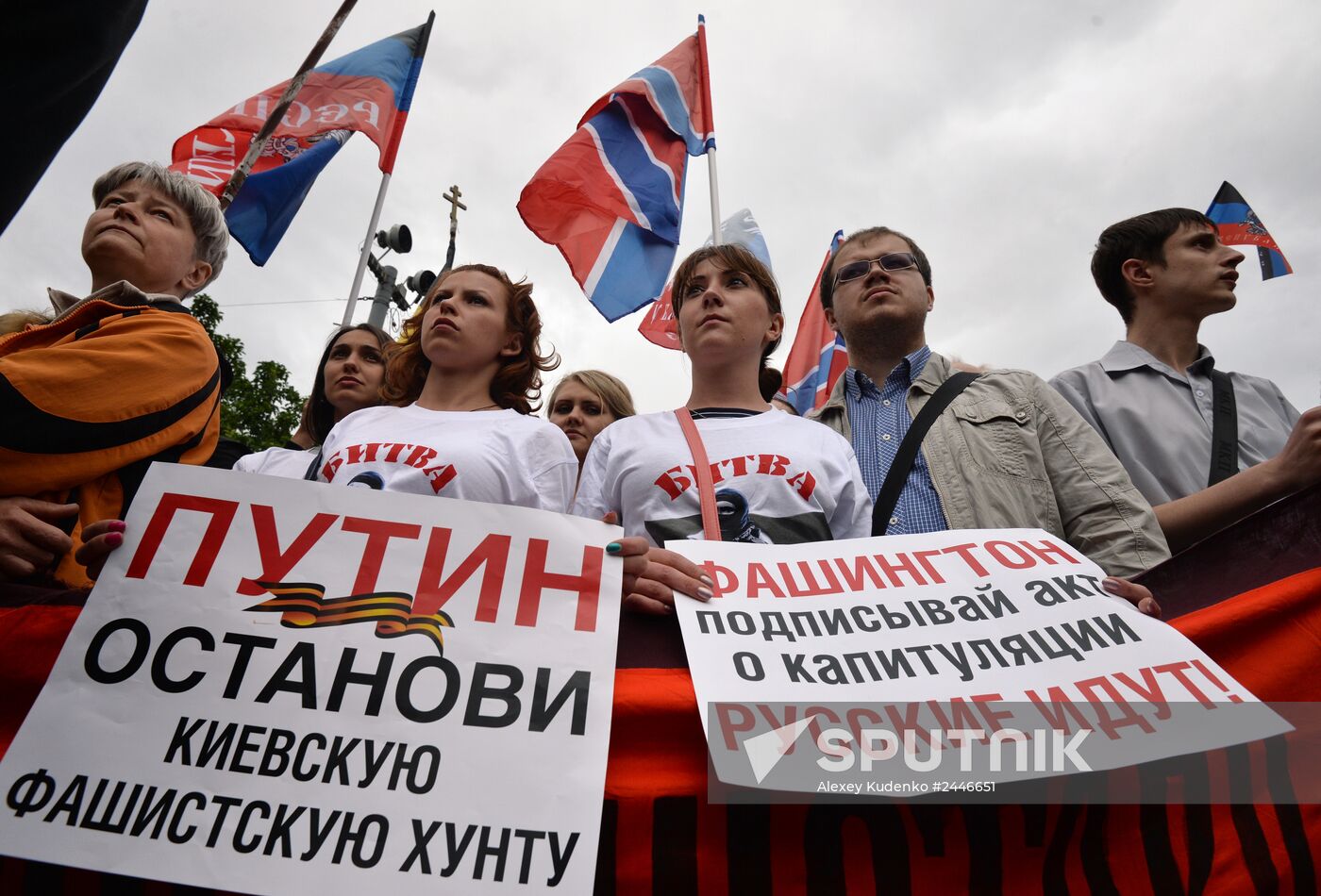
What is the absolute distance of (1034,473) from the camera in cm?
247

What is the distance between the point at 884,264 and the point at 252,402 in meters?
16.3

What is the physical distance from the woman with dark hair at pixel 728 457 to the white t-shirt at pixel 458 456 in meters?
0.13

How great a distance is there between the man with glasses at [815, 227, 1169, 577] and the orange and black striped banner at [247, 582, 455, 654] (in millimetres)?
1539

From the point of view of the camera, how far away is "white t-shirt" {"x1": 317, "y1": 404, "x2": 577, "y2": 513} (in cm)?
213

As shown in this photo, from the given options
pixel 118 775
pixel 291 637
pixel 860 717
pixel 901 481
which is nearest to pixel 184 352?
pixel 291 637

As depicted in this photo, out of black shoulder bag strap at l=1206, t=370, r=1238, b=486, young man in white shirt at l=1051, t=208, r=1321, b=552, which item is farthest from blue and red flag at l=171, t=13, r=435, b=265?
black shoulder bag strap at l=1206, t=370, r=1238, b=486

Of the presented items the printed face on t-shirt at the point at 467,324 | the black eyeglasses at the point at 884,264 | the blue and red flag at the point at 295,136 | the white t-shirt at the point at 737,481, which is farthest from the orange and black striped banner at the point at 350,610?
the blue and red flag at the point at 295,136

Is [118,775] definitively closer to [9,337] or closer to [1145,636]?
[9,337]

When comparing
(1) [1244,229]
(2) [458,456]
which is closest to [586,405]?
(2) [458,456]

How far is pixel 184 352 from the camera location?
6.02 ft

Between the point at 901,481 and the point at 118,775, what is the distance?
213 centimetres

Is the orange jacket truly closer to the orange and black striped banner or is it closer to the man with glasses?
the orange and black striped banner

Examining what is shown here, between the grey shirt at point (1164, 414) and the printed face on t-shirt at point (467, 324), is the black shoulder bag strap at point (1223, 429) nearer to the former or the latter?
the grey shirt at point (1164, 414)

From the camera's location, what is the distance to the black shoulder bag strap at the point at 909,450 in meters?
2.44
